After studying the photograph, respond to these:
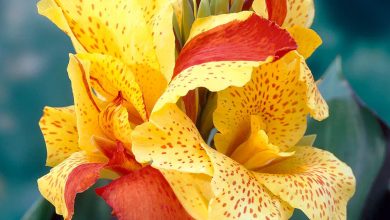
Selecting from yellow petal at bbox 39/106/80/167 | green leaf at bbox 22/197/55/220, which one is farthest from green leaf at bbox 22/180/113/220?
yellow petal at bbox 39/106/80/167

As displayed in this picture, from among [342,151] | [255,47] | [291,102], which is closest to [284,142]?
[291,102]

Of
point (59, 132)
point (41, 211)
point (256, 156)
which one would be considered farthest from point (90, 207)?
point (256, 156)

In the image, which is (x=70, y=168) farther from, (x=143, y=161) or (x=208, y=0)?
(x=208, y=0)

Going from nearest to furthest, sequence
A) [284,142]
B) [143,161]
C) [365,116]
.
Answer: [143,161]
[284,142]
[365,116]

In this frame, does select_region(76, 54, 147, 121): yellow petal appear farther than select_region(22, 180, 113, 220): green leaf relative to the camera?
No

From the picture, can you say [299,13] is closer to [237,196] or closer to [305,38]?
[305,38]

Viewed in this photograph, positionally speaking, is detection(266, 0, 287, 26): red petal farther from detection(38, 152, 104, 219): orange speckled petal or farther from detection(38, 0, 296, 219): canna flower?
detection(38, 152, 104, 219): orange speckled petal

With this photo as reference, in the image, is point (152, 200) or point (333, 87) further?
point (333, 87)
